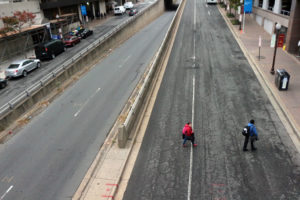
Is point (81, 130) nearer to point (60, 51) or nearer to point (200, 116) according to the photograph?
point (200, 116)

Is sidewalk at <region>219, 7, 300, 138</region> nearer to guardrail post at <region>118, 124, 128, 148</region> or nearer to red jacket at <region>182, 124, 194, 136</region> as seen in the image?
red jacket at <region>182, 124, 194, 136</region>

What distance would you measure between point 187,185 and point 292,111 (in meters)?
9.71

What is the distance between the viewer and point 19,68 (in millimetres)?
29031

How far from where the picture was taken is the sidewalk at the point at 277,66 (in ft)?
55.1

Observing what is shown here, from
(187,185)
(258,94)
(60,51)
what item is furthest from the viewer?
(60,51)

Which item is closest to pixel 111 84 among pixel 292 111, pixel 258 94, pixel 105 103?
pixel 105 103

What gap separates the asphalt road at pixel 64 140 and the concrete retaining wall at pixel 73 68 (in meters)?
1.32

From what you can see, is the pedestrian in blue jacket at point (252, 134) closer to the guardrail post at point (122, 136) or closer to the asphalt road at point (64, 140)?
the guardrail post at point (122, 136)

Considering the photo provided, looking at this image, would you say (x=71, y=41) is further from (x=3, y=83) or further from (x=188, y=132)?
(x=188, y=132)

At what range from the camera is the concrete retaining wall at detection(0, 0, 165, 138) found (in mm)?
18938

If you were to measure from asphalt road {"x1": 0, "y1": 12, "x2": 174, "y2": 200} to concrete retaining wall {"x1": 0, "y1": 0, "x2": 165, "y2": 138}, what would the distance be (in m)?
1.32

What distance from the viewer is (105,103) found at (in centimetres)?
2134

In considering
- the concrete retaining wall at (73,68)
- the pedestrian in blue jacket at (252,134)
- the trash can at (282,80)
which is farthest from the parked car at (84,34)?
the pedestrian in blue jacket at (252,134)

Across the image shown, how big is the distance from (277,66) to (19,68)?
90.4 feet
